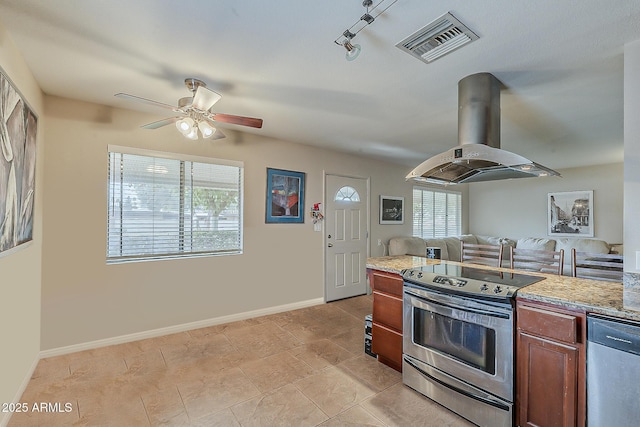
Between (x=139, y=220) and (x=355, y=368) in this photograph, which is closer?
(x=355, y=368)

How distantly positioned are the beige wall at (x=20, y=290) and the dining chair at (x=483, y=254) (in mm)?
3575

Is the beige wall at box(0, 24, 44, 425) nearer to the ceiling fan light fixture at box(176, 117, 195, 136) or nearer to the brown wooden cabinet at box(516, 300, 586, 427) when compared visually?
the ceiling fan light fixture at box(176, 117, 195, 136)

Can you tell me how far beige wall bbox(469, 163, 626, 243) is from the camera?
5055 millimetres

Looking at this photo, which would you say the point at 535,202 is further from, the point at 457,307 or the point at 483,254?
the point at 457,307

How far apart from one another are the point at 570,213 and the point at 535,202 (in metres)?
0.60

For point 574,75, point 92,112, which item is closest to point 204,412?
point 92,112

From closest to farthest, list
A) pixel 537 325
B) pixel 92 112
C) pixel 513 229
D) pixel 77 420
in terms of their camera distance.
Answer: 1. pixel 537 325
2. pixel 77 420
3. pixel 92 112
4. pixel 513 229

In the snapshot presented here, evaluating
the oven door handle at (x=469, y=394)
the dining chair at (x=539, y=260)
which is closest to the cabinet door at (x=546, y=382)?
the oven door handle at (x=469, y=394)

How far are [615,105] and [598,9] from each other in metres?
1.76

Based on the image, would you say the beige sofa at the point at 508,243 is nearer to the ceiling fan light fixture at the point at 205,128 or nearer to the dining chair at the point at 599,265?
the dining chair at the point at 599,265

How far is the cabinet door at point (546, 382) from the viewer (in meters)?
1.54

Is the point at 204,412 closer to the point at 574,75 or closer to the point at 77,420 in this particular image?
the point at 77,420

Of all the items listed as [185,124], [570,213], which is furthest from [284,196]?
[570,213]

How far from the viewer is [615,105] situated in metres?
2.65
